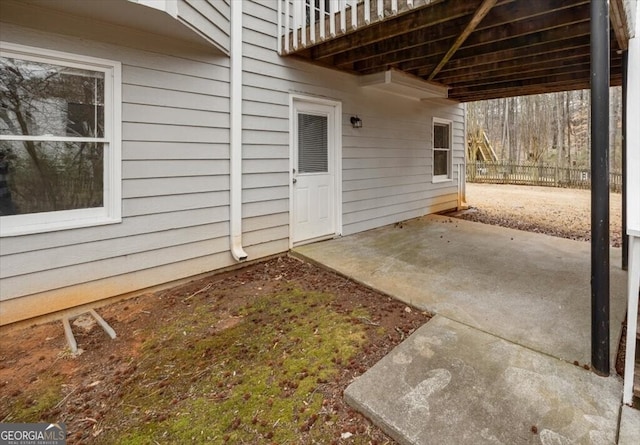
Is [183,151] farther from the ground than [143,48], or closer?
closer

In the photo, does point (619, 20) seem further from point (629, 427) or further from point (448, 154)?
point (448, 154)

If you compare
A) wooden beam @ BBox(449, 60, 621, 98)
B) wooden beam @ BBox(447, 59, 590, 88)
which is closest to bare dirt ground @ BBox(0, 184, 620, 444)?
wooden beam @ BBox(447, 59, 590, 88)

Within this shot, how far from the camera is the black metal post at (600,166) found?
1.83 metres

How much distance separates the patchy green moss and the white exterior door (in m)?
1.91

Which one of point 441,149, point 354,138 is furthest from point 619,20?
point 441,149

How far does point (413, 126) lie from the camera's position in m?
6.64

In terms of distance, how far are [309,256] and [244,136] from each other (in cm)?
167

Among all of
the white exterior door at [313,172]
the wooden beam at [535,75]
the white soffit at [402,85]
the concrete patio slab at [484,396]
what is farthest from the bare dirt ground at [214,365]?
the wooden beam at [535,75]

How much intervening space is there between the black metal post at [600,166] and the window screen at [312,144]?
3286 mm

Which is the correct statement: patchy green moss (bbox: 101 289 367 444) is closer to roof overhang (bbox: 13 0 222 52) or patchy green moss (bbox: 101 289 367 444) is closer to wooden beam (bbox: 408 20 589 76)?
roof overhang (bbox: 13 0 222 52)

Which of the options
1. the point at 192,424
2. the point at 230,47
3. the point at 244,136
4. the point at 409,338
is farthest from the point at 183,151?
the point at 409,338

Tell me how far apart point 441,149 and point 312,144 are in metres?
4.07

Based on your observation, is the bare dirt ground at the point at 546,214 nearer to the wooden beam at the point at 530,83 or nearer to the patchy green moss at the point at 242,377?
the wooden beam at the point at 530,83

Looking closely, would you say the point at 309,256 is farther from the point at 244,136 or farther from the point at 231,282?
the point at 244,136
